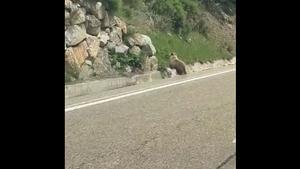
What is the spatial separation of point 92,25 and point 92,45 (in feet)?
3.20

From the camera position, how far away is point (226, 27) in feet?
102

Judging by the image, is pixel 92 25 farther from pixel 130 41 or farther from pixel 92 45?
pixel 130 41

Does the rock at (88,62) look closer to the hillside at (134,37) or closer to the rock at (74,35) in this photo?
the hillside at (134,37)

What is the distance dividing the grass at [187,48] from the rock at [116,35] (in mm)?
1910

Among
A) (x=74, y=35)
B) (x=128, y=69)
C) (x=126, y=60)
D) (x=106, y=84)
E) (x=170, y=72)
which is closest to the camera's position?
(x=106, y=84)

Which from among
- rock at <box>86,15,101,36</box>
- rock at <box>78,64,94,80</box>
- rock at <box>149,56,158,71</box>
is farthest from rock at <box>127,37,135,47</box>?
rock at <box>78,64,94,80</box>

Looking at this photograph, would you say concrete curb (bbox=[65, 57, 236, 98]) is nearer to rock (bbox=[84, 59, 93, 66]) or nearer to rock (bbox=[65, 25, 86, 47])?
rock (bbox=[84, 59, 93, 66])

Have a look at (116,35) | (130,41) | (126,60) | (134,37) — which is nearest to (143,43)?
(134,37)

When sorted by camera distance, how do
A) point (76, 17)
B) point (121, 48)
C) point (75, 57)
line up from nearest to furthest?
point (75, 57) → point (76, 17) → point (121, 48)

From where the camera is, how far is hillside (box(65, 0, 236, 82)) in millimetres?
12969

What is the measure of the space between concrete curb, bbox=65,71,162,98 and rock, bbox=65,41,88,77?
0.87 m

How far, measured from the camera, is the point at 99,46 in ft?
46.2
